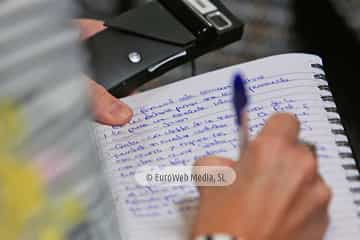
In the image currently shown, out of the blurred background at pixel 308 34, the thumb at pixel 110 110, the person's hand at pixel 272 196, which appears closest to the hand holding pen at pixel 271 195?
the person's hand at pixel 272 196

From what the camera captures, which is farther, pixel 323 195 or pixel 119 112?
pixel 119 112

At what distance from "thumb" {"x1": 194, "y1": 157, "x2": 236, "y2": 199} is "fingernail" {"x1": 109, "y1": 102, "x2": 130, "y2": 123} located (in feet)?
0.27

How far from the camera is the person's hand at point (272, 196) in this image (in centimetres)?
38

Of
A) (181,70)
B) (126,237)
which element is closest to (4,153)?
(126,237)

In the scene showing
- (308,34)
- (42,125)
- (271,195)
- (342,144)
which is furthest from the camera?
(308,34)

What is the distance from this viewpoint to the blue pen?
17.1 inches

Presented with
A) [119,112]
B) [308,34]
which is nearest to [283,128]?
[119,112]

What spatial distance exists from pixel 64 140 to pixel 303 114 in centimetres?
30

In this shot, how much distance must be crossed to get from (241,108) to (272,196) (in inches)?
3.5

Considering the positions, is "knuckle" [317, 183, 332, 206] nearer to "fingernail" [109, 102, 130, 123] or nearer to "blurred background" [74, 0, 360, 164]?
"fingernail" [109, 102, 130, 123]

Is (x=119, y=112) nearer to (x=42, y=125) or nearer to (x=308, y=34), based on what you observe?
(x=42, y=125)

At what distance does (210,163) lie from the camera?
458mm

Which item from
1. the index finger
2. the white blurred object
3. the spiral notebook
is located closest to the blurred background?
the spiral notebook

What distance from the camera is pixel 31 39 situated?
0.78 feet
